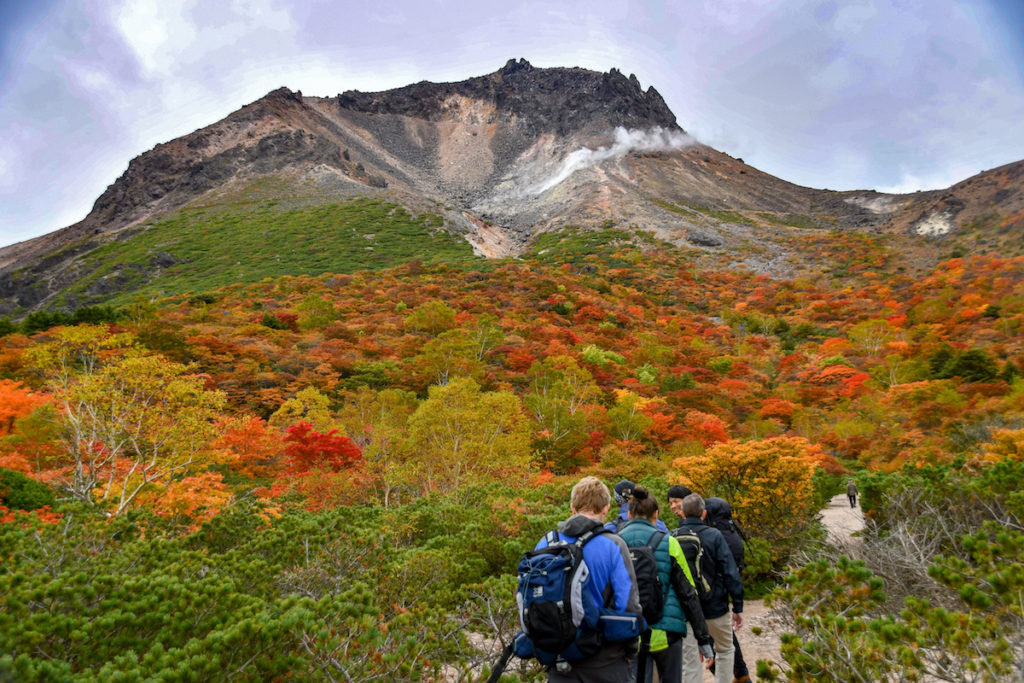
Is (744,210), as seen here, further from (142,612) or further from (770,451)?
(142,612)

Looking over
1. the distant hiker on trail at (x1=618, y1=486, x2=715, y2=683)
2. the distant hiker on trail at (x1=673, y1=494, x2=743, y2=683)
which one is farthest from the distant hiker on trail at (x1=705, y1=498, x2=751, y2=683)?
the distant hiker on trail at (x1=618, y1=486, x2=715, y2=683)

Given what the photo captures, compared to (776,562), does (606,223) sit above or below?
above

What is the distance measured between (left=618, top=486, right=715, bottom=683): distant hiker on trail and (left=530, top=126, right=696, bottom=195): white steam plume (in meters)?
95.1

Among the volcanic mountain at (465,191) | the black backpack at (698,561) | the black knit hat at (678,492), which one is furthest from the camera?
the volcanic mountain at (465,191)

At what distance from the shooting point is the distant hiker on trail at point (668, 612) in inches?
134

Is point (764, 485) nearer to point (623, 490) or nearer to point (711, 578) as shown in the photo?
point (711, 578)

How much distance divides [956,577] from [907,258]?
6611 centimetres

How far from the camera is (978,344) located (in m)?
26.0

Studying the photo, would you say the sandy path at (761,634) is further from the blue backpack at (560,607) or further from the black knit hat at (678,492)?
the blue backpack at (560,607)

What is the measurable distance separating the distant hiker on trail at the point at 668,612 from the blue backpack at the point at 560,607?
33.3 inches

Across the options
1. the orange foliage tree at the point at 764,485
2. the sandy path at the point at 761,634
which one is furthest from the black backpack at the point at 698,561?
the orange foliage tree at the point at 764,485

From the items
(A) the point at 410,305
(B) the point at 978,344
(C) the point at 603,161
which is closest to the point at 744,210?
(C) the point at 603,161

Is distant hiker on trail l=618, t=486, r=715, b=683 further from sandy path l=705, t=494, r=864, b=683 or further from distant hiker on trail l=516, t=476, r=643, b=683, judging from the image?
A: sandy path l=705, t=494, r=864, b=683

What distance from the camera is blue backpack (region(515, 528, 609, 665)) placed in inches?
103
